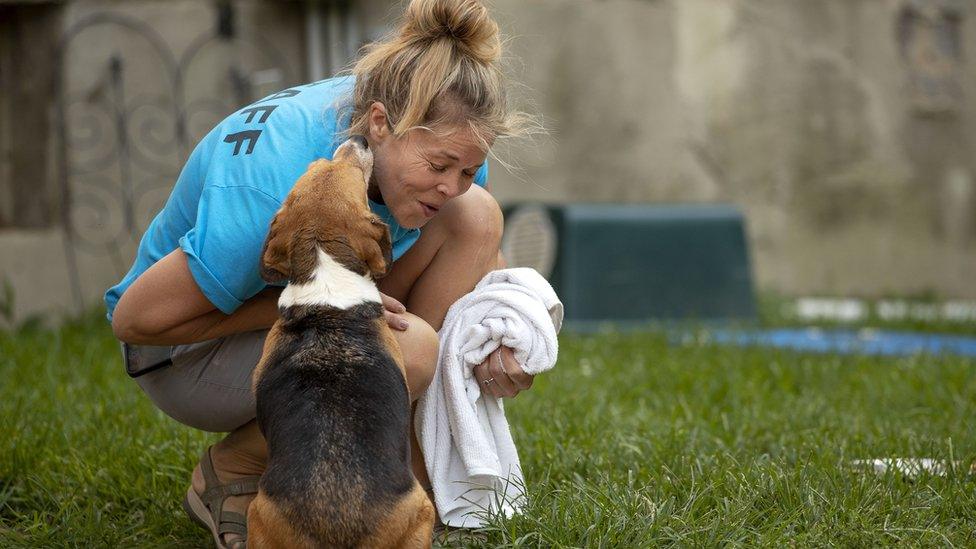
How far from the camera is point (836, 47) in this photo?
30.4 ft

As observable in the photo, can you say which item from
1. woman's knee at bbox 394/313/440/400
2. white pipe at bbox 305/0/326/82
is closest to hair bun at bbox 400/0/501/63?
woman's knee at bbox 394/313/440/400

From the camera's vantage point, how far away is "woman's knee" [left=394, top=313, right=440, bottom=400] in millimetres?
2863

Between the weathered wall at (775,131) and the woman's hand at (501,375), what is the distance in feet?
17.4

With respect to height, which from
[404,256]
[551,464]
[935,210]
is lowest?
[935,210]

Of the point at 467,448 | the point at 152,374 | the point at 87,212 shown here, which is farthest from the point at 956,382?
the point at 87,212

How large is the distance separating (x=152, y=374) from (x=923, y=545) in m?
2.12

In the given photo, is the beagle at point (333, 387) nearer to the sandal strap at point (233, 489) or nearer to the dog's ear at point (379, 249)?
the dog's ear at point (379, 249)

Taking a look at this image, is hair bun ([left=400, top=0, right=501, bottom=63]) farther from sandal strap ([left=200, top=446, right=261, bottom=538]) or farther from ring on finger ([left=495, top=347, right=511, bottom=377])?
sandal strap ([left=200, top=446, right=261, bottom=538])

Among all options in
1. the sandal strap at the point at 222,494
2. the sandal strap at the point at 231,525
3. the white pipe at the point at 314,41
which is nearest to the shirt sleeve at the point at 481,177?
the sandal strap at the point at 222,494

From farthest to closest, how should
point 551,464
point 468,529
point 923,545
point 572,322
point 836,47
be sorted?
point 836,47
point 572,322
point 551,464
point 468,529
point 923,545

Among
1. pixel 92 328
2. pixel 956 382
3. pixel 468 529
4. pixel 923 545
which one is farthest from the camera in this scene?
pixel 92 328

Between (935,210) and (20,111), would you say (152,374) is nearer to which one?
(20,111)

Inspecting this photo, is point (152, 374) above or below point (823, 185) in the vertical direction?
above

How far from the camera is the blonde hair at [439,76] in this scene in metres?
2.82
